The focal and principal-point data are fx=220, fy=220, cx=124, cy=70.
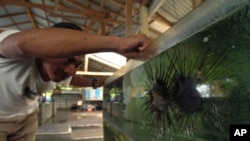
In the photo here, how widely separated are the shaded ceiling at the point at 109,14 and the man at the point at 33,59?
2.38ft

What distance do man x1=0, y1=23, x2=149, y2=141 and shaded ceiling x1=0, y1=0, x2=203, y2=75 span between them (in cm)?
73

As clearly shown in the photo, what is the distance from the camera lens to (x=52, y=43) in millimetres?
613

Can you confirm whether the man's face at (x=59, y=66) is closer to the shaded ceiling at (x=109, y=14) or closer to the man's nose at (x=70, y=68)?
the man's nose at (x=70, y=68)

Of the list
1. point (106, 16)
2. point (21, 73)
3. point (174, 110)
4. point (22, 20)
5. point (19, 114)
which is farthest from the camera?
point (22, 20)

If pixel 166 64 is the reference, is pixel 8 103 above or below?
below

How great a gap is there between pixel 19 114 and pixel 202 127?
0.95 m

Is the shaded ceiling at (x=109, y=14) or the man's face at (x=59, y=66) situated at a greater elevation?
the shaded ceiling at (x=109, y=14)

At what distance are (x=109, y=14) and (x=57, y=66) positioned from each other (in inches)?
192

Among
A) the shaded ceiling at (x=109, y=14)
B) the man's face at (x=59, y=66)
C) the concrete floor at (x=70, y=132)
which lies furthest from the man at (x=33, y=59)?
the concrete floor at (x=70, y=132)

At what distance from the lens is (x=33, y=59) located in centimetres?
93

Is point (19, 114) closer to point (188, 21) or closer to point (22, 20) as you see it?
point (188, 21)

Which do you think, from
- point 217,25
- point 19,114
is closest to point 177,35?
point 217,25

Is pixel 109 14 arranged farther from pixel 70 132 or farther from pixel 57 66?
pixel 57 66

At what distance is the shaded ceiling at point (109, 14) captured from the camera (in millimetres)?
3670
